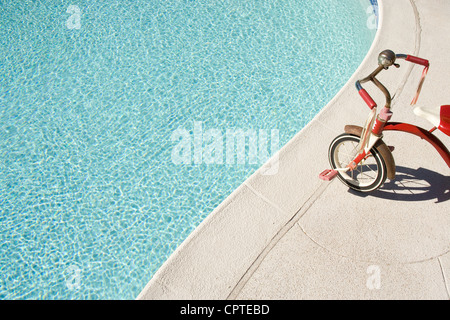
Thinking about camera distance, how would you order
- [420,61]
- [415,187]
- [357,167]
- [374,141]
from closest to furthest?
[420,61] → [374,141] → [415,187] → [357,167]

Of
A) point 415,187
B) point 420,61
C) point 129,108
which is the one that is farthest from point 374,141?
point 129,108

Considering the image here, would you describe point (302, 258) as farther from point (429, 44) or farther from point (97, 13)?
point (97, 13)

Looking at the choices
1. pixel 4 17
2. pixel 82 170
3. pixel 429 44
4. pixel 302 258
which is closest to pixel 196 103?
pixel 82 170

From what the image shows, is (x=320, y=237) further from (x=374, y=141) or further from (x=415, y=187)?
(x=415, y=187)

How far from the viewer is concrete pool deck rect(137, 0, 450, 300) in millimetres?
3969

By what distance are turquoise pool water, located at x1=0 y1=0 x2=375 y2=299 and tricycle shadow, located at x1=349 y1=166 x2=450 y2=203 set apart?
163 centimetres

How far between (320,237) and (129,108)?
350 centimetres

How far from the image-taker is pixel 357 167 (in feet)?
16.3

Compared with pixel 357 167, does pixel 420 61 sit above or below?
above

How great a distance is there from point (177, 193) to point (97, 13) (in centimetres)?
454

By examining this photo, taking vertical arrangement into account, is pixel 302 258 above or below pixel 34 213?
below

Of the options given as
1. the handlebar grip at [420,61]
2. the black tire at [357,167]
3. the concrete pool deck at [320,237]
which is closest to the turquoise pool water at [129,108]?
the concrete pool deck at [320,237]

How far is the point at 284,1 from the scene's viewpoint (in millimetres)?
8367

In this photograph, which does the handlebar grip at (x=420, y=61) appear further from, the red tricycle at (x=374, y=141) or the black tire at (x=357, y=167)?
the black tire at (x=357, y=167)
